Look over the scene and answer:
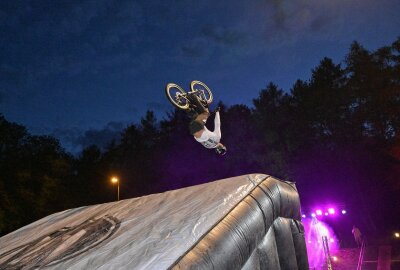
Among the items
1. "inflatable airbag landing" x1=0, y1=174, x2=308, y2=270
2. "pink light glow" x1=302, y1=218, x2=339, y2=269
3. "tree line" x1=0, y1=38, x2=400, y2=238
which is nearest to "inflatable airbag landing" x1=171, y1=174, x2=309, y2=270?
"inflatable airbag landing" x1=0, y1=174, x2=308, y2=270

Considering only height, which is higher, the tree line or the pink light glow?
the tree line

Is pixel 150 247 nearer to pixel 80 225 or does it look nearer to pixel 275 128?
pixel 80 225

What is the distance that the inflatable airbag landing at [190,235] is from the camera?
3.73 metres

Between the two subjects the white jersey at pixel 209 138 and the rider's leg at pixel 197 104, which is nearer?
the white jersey at pixel 209 138

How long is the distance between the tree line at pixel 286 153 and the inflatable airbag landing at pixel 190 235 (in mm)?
22119

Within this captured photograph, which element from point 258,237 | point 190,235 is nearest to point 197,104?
point 258,237

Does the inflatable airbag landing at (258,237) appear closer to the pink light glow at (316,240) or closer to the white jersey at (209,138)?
the white jersey at (209,138)

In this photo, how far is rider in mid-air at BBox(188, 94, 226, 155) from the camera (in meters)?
8.20

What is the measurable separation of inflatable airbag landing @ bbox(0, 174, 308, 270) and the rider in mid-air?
211cm

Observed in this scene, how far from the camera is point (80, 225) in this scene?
252 inches

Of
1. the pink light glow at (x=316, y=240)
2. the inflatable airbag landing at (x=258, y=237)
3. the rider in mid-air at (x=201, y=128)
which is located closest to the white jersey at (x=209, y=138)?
the rider in mid-air at (x=201, y=128)

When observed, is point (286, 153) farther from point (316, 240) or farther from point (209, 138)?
point (209, 138)

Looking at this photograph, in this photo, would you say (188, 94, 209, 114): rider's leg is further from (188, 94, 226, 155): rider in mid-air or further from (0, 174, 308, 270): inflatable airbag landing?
(0, 174, 308, 270): inflatable airbag landing

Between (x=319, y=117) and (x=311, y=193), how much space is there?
867cm
